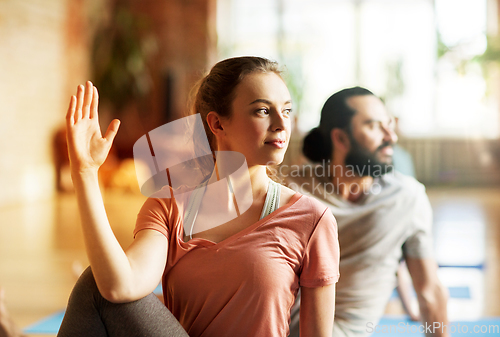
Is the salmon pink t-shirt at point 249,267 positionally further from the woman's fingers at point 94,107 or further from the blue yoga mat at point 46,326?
the blue yoga mat at point 46,326

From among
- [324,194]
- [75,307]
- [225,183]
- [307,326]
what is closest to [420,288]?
[324,194]

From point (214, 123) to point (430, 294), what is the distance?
2.27ft

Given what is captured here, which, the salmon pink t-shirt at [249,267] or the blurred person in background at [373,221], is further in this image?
the blurred person in background at [373,221]

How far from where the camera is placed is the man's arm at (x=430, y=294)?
1215 millimetres

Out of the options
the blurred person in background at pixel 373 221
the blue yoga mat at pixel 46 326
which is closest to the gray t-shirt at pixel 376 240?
the blurred person in background at pixel 373 221

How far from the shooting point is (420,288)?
123 cm

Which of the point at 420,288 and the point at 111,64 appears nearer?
the point at 420,288

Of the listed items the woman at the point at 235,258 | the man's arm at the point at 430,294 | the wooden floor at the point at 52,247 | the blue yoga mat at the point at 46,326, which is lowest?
the wooden floor at the point at 52,247

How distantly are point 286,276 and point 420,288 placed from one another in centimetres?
51

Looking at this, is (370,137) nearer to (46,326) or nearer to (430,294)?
(430,294)

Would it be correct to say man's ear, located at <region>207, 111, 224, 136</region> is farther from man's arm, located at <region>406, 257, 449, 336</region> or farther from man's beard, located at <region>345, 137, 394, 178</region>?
man's arm, located at <region>406, 257, 449, 336</region>

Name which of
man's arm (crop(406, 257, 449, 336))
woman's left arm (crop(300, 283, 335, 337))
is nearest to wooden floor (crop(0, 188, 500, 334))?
man's arm (crop(406, 257, 449, 336))

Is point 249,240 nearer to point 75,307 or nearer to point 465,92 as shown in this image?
point 75,307

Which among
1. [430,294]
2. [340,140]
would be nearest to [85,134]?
[340,140]
